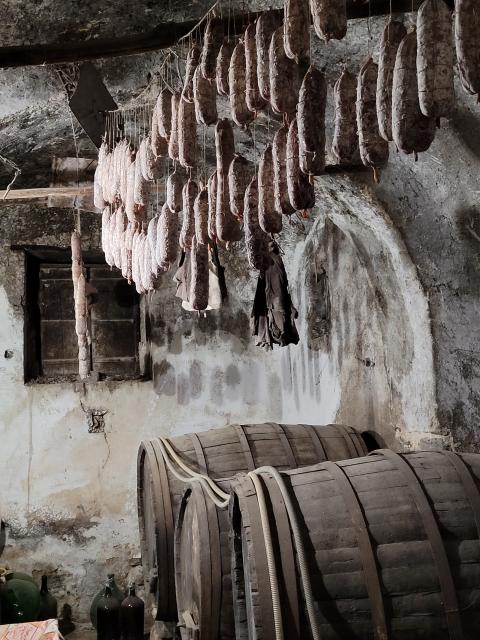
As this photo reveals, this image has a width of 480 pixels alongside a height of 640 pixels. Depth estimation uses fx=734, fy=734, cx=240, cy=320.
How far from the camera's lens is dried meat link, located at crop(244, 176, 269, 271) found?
12.0 ft

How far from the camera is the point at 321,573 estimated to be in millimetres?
2908

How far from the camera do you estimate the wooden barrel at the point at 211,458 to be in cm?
460

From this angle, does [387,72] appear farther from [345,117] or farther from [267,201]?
[267,201]

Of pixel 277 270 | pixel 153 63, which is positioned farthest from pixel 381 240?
pixel 153 63

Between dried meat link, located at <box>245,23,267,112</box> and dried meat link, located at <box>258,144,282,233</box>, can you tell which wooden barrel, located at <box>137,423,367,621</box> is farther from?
dried meat link, located at <box>245,23,267,112</box>

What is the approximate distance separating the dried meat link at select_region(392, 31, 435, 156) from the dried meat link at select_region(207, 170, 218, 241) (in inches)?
61.9

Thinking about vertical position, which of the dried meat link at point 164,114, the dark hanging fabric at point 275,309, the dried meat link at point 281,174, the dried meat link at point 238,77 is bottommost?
the dark hanging fabric at point 275,309

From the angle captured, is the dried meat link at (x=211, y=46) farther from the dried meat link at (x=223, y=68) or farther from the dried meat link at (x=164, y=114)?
the dried meat link at (x=164, y=114)

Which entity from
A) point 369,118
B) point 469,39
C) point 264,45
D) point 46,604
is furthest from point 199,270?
point 46,604

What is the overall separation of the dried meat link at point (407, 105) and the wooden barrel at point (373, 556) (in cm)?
147

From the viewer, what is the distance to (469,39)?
7.52ft

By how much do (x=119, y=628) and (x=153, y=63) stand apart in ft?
14.6

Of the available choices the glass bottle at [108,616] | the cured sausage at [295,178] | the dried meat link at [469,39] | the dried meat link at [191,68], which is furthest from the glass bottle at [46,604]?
the dried meat link at [469,39]

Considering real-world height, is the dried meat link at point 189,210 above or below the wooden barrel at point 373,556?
above
